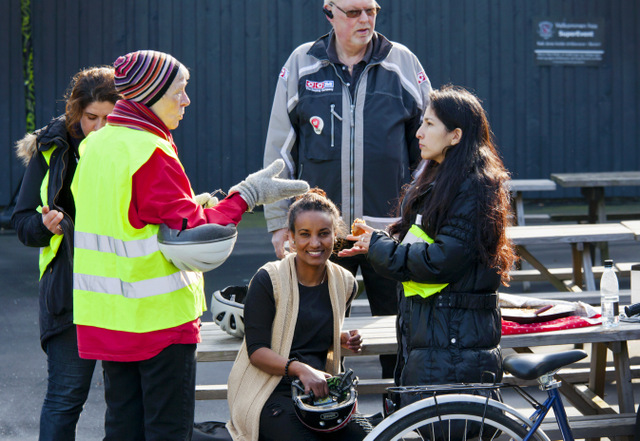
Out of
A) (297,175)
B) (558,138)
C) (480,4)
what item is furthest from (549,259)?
(297,175)

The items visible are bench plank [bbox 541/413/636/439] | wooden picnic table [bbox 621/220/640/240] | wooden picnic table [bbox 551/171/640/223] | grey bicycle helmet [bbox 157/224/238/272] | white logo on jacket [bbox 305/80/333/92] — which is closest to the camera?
grey bicycle helmet [bbox 157/224/238/272]

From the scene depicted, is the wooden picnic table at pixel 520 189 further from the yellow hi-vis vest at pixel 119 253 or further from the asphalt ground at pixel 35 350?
the yellow hi-vis vest at pixel 119 253

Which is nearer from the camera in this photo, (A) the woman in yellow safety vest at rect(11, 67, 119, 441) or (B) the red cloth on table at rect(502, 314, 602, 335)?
(A) the woman in yellow safety vest at rect(11, 67, 119, 441)

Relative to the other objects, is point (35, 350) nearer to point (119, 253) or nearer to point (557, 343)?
point (119, 253)

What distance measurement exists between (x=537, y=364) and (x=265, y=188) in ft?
3.82

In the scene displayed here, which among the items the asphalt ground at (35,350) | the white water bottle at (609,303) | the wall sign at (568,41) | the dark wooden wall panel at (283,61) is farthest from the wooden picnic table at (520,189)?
the white water bottle at (609,303)

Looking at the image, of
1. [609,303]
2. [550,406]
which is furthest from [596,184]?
[550,406]

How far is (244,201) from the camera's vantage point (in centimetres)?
330

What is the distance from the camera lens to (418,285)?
342cm

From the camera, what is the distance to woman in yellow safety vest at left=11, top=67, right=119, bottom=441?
12.1 ft

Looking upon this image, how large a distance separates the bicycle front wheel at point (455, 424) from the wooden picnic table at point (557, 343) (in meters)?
0.98

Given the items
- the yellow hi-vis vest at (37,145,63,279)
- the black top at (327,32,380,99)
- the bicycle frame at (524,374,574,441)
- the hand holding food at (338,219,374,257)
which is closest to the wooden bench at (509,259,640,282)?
the black top at (327,32,380,99)

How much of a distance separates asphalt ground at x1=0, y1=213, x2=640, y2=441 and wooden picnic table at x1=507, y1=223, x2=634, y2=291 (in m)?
0.79

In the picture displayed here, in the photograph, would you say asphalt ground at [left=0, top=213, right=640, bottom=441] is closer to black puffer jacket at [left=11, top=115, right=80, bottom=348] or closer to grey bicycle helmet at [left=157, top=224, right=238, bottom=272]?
black puffer jacket at [left=11, top=115, right=80, bottom=348]
